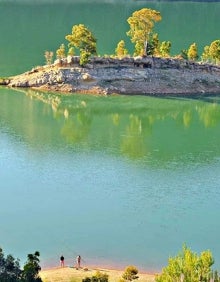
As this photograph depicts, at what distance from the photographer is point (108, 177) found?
126 feet

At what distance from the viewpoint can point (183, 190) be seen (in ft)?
120

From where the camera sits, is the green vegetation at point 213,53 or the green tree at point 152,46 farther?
the green vegetation at point 213,53

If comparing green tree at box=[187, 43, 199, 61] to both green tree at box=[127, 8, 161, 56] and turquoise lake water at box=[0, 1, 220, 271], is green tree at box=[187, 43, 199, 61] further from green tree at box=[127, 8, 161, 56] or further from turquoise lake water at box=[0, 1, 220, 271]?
turquoise lake water at box=[0, 1, 220, 271]

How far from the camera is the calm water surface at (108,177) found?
98.0ft

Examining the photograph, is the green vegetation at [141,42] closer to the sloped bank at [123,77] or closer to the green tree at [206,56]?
the green tree at [206,56]

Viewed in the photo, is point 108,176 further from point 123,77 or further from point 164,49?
point 164,49

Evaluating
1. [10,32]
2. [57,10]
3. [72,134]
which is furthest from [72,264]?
[57,10]

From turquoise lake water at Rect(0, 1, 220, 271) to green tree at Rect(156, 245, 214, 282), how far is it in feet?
22.4

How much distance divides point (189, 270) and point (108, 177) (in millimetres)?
18082

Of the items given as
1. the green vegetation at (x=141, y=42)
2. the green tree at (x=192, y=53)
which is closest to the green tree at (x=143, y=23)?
the green vegetation at (x=141, y=42)

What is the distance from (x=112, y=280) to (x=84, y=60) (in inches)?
1477

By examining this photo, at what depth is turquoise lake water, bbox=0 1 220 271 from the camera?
29844 mm

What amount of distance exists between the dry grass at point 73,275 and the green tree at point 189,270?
5.00 metres

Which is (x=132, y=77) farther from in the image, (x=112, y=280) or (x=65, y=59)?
(x=112, y=280)
